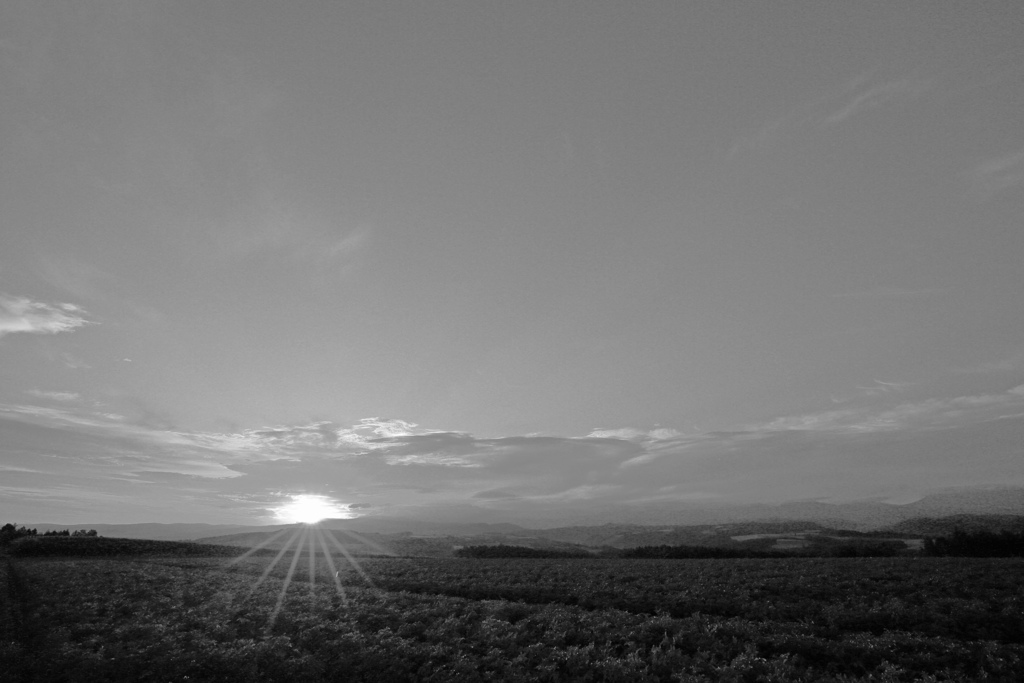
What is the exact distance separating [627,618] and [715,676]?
→ 7186 mm

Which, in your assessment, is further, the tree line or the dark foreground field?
the tree line

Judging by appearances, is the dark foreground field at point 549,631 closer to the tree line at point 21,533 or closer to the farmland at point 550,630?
the farmland at point 550,630

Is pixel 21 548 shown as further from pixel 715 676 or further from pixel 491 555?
pixel 715 676

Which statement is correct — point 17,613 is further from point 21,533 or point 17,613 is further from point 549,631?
point 21,533

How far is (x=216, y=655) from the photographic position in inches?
630

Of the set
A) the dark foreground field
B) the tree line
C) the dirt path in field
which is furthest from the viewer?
the tree line

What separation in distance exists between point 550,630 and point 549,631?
207mm

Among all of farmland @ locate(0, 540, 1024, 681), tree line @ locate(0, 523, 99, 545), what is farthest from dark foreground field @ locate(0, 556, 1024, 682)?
tree line @ locate(0, 523, 99, 545)

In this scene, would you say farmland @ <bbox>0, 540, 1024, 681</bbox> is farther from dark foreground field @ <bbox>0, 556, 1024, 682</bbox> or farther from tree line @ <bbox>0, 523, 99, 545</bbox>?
tree line @ <bbox>0, 523, 99, 545</bbox>

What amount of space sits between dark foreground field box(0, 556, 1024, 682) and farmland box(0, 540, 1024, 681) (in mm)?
77

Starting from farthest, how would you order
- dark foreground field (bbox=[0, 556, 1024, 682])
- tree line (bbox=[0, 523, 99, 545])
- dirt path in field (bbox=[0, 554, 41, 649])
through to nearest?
tree line (bbox=[0, 523, 99, 545]) < dirt path in field (bbox=[0, 554, 41, 649]) < dark foreground field (bbox=[0, 556, 1024, 682])

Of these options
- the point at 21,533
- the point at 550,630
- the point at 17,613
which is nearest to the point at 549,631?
the point at 550,630

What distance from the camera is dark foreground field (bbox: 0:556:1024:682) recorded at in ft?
45.9

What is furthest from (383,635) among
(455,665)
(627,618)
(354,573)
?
(354,573)
